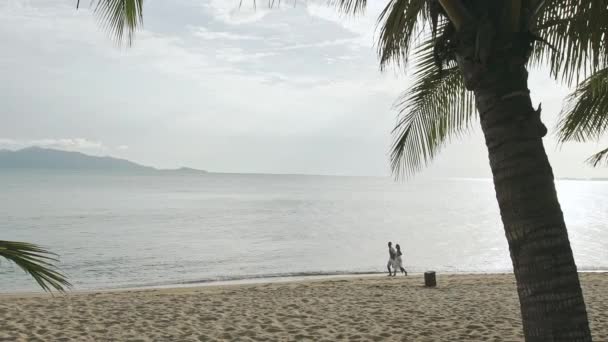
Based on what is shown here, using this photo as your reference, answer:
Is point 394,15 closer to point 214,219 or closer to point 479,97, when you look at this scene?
point 479,97

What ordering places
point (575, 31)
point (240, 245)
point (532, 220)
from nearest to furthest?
point (532, 220) < point (575, 31) < point (240, 245)

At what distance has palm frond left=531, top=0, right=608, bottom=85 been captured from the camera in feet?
10.1

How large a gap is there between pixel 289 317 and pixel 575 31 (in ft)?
20.7

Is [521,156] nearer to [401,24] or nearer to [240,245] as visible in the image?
[401,24]

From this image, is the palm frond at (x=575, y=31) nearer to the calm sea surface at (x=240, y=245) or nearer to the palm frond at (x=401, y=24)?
the palm frond at (x=401, y=24)

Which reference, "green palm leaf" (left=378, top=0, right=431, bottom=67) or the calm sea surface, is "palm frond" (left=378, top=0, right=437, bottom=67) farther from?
the calm sea surface

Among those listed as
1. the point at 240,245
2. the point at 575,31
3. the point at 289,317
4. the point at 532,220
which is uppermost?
the point at 240,245

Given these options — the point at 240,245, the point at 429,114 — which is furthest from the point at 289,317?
the point at 240,245

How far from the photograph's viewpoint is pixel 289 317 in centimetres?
827

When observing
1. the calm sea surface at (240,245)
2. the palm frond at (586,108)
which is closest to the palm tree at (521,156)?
the palm frond at (586,108)

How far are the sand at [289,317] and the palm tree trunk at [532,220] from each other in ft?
14.3

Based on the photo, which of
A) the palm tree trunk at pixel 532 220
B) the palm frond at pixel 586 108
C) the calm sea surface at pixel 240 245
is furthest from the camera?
the calm sea surface at pixel 240 245

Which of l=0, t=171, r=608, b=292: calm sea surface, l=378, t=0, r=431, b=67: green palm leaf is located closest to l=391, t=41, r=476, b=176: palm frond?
l=378, t=0, r=431, b=67: green palm leaf

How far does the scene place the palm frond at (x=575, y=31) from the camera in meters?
3.07
